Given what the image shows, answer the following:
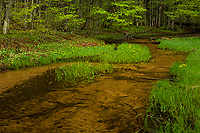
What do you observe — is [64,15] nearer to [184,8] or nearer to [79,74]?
[79,74]

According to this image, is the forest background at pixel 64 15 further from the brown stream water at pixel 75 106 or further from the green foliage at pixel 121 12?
the brown stream water at pixel 75 106

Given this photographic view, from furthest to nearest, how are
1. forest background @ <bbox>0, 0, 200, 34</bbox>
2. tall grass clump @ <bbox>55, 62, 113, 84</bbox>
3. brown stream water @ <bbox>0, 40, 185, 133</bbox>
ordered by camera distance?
1. forest background @ <bbox>0, 0, 200, 34</bbox>
2. tall grass clump @ <bbox>55, 62, 113, 84</bbox>
3. brown stream water @ <bbox>0, 40, 185, 133</bbox>

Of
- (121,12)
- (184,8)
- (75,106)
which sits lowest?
(75,106)

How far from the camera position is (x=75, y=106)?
3.68 metres

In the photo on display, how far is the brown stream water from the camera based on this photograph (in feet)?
9.50

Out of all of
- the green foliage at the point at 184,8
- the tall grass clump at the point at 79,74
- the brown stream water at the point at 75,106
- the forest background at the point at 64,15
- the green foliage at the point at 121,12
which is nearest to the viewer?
the brown stream water at the point at 75,106

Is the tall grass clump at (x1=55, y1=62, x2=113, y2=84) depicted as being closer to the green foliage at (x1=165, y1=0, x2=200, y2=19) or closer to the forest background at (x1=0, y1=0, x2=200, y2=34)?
the forest background at (x1=0, y1=0, x2=200, y2=34)

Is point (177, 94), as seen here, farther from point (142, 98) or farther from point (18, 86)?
point (18, 86)

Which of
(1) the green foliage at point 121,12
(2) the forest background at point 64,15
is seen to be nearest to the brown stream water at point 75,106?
(2) the forest background at point 64,15

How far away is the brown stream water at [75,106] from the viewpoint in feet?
9.50

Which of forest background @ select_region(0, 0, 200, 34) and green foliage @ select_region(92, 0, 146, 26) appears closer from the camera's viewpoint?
forest background @ select_region(0, 0, 200, 34)

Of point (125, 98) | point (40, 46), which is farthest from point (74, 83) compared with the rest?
point (40, 46)

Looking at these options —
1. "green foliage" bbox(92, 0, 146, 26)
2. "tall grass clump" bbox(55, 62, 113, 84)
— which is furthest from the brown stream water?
"green foliage" bbox(92, 0, 146, 26)

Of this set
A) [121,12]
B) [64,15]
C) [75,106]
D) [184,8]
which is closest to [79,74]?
[75,106]
